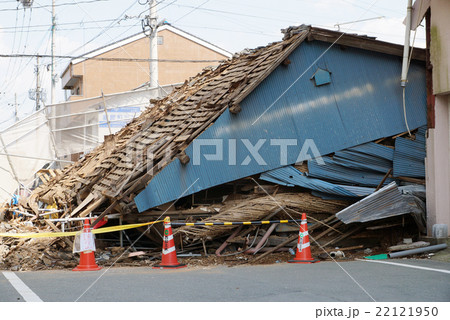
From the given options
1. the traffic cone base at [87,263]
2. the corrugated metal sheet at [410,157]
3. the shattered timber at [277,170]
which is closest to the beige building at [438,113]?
the shattered timber at [277,170]

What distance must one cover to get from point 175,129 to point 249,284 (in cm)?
623

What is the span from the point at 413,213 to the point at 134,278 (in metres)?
6.28

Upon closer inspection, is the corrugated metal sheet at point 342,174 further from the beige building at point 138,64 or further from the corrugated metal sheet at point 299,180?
the beige building at point 138,64

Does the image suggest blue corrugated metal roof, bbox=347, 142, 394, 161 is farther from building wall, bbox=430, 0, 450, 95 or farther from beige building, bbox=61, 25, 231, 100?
beige building, bbox=61, 25, 231, 100

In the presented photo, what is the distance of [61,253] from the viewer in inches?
478

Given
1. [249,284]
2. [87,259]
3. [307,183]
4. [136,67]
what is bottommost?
[249,284]

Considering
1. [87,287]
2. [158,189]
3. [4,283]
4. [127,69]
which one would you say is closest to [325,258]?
[158,189]

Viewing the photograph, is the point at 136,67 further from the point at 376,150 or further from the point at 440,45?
the point at 440,45

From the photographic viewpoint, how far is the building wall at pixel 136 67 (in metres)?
44.6

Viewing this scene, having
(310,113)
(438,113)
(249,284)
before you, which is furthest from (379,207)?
(249,284)

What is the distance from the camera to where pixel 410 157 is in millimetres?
13594

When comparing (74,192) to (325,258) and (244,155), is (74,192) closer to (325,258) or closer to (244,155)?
(244,155)

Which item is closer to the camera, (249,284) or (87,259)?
(249,284)

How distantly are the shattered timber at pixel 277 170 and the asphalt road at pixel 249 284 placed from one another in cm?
173
